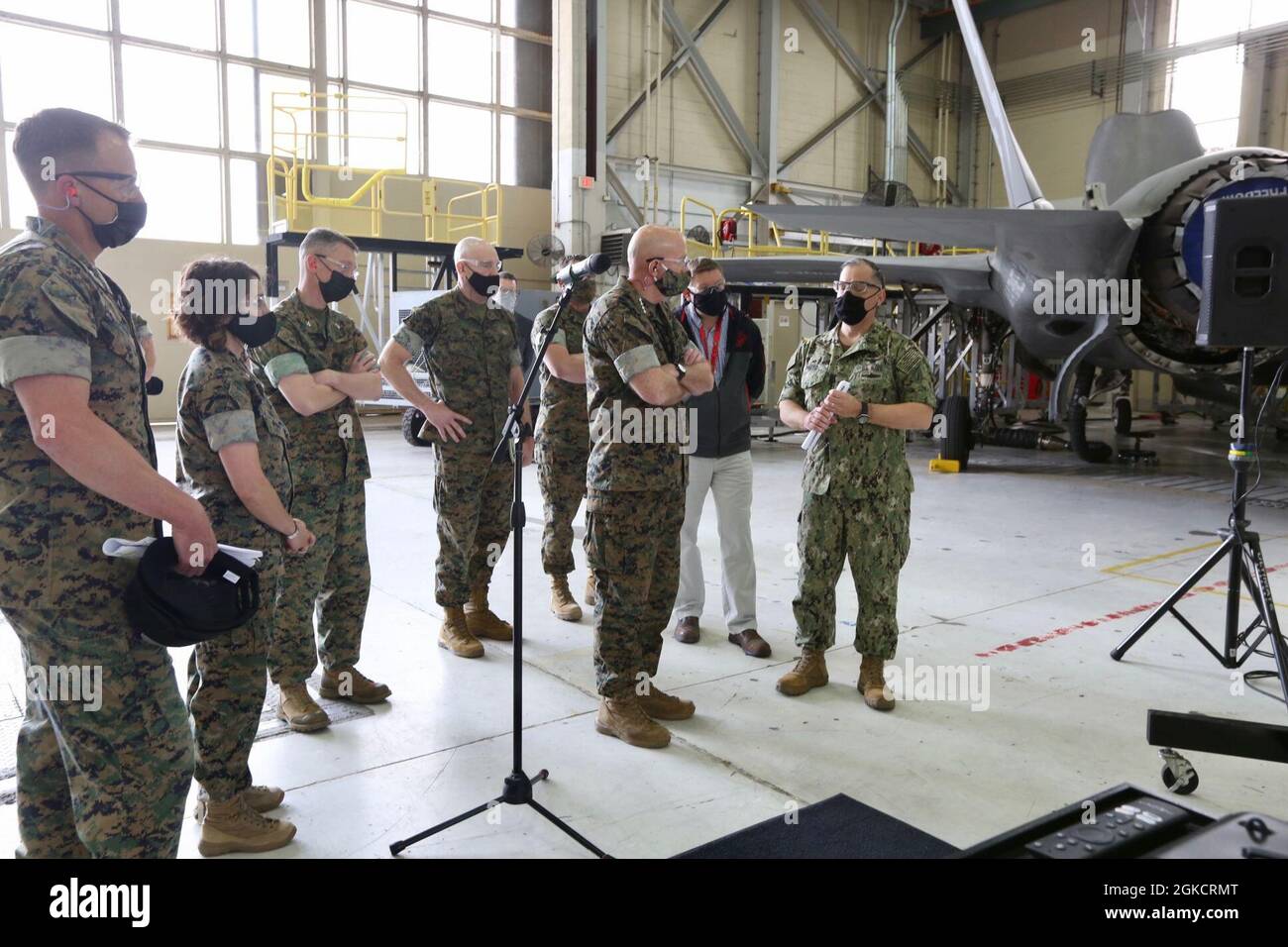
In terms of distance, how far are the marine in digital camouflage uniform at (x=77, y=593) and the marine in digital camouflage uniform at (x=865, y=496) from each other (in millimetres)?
2621

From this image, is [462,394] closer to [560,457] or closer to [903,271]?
[560,457]

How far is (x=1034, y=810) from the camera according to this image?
3016 mm

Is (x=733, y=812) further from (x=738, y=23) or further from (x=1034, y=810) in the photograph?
(x=738, y=23)

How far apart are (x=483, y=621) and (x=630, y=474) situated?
1732mm

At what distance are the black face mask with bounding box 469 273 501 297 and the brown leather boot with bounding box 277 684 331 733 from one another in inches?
75.5

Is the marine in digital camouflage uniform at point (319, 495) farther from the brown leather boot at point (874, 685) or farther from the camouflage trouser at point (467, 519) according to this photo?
the brown leather boot at point (874, 685)

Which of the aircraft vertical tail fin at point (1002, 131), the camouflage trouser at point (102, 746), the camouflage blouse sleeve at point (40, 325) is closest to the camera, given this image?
the camouflage blouse sleeve at point (40, 325)

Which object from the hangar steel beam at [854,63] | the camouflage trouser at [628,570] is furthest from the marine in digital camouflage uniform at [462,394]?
the hangar steel beam at [854,63]

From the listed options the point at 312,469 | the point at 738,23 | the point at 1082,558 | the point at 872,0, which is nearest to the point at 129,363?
Result: the point at 312,469

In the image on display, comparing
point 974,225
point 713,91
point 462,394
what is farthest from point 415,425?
point 713,91

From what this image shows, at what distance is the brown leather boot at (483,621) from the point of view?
4.74 meters

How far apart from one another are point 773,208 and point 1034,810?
4776 millimetres

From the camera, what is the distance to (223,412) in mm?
2613

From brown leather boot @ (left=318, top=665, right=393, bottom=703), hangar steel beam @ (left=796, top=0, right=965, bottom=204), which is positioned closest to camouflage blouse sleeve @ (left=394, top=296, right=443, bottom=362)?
brown leather boot @ (left=318, top=665, right=393, bottom=703)
